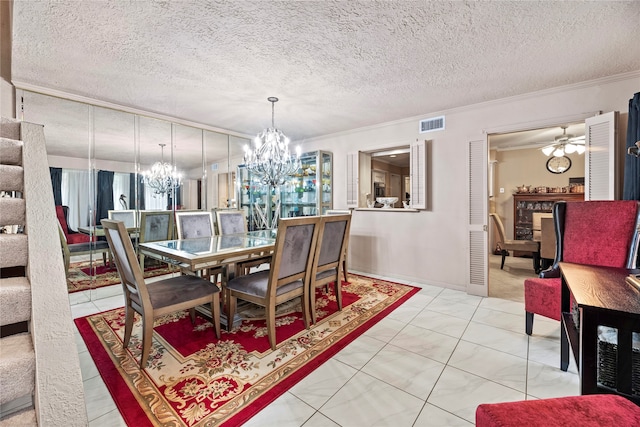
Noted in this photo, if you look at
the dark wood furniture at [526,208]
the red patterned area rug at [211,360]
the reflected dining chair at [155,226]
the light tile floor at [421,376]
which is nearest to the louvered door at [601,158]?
the light tile floor at [421,376]

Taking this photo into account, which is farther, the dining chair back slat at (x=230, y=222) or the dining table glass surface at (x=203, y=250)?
the dining chair back slat at (x=230, y=222)

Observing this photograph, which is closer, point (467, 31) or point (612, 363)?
point (612, 363)

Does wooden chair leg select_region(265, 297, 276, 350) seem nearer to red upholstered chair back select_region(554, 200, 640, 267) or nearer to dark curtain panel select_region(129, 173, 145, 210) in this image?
red upholstered chair back select_region(554, 200, 640, 267)

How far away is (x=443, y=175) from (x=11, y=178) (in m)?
3.94

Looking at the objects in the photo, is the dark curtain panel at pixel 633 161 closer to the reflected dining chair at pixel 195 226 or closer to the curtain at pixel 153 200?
the reflected dining chair at pixel 195 226


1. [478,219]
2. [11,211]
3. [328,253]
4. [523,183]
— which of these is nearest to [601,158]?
[478,219]

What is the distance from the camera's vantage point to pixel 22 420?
94 cm

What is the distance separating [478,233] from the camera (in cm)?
340

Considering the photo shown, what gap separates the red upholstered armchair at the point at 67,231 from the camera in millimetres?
3169

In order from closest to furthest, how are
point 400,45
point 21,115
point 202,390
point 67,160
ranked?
point 202,390
point 400,45
point 21,115
point 67,160

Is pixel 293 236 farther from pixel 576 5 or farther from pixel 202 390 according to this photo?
pixel 576 5

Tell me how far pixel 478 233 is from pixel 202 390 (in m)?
3.33

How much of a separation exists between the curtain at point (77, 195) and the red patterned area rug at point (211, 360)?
1.28m

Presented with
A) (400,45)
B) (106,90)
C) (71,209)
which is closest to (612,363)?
(400,45)
